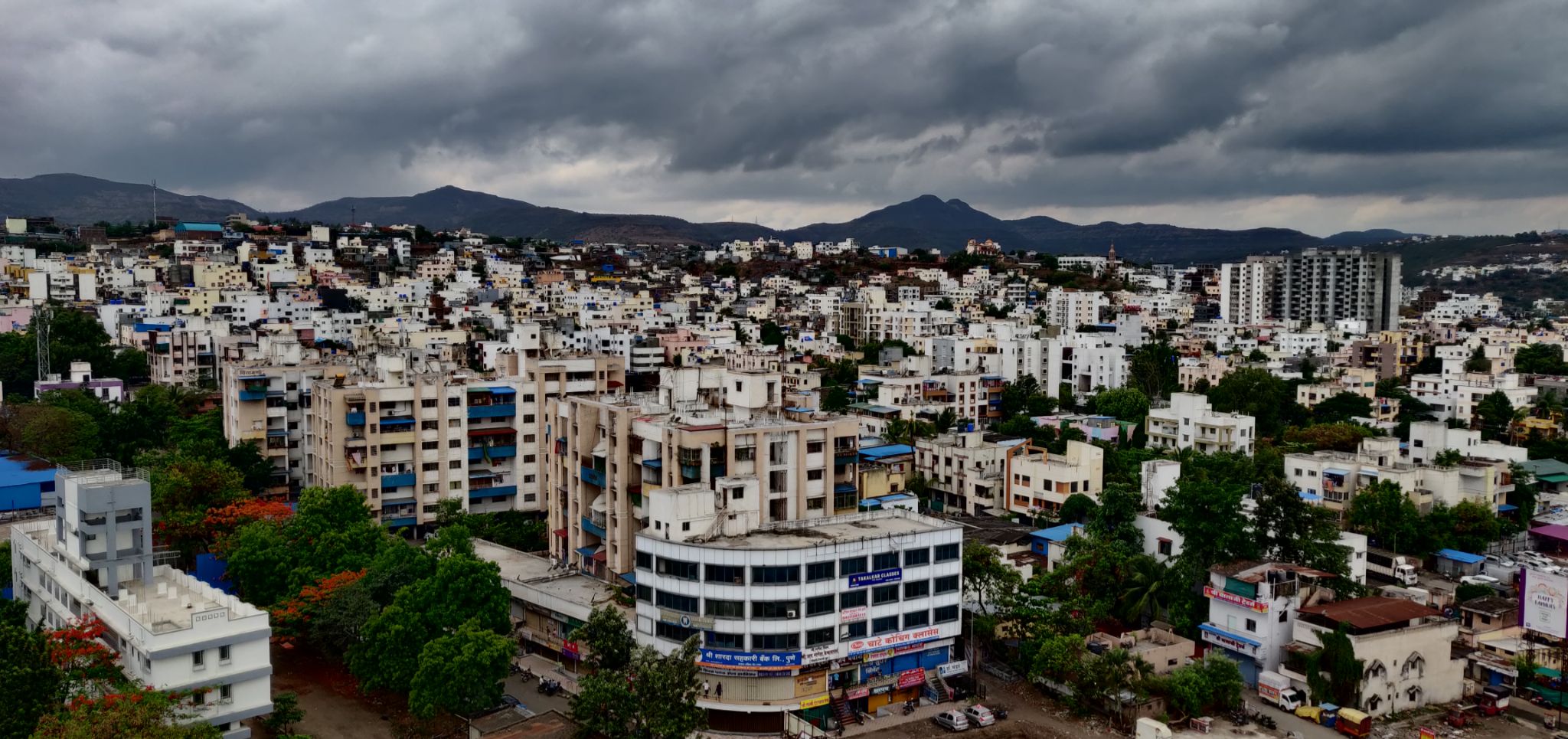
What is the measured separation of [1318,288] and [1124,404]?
58729 mm

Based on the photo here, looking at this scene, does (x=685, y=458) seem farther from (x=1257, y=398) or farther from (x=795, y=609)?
(x=1257, y=398)

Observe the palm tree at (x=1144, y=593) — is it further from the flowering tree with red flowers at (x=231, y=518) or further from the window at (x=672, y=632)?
the flowering tree with red flowers at (x=231, y=518)

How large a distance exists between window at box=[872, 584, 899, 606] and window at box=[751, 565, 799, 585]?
2.15 m

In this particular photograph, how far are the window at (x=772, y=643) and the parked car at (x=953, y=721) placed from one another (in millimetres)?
3807

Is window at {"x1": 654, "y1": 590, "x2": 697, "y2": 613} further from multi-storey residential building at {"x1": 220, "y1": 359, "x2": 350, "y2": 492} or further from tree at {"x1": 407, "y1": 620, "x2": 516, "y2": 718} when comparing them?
multi-storey residential building at {"x1": 220, "y1": 359, "x2": 350, "y2": 492}

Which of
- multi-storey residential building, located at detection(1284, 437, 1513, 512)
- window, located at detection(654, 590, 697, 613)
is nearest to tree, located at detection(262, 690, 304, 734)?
window, located at detection(654, 590, 697, 613)

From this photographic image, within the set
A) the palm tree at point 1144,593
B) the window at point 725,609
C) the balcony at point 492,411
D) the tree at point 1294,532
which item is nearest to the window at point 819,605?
the window at point 725,609

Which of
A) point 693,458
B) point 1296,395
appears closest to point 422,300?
point 1296,395

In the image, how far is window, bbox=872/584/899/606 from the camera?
26.3m

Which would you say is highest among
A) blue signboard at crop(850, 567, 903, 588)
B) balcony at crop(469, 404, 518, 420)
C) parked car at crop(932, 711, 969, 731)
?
balcony at crop(469, 404, 518, 420)

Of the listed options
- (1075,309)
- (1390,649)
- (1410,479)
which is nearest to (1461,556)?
(1410,479)

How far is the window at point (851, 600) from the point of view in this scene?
84.8ft

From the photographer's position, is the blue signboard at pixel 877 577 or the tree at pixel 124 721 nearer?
the tree at pixel 124 721

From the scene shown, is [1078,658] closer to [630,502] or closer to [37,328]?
[630,502]
